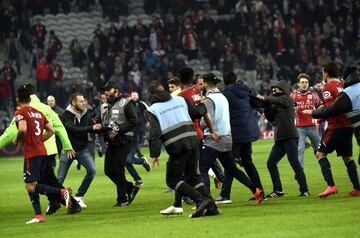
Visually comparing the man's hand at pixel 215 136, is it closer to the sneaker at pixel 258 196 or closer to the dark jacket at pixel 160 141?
the dark jacket at pixel 160 141

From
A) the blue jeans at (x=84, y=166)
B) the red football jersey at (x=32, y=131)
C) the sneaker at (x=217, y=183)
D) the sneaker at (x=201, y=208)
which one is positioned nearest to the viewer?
the sneaker at (x=201, y=208)

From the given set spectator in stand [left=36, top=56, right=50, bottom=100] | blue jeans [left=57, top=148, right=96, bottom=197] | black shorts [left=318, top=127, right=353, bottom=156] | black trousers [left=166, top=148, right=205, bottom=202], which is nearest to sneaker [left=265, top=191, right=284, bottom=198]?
black shorts [left=318, top=127, right=353, bottom=156]

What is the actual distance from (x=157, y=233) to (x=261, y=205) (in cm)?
370

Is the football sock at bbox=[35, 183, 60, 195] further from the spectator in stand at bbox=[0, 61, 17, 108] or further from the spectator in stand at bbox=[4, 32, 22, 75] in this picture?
the spectator in stand at bbox=[4, 32, 22, 75]

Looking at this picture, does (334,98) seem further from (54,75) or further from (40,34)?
(40,34)

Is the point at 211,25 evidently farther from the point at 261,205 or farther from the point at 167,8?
the point at 261,205

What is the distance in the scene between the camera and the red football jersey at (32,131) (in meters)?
15.9

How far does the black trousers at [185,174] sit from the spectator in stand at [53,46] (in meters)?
29.0

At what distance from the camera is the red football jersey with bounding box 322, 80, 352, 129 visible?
17.4 metres

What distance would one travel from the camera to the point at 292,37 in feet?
153

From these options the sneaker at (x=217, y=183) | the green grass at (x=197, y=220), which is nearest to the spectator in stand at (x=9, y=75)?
the green grass at (x=197, y=220)

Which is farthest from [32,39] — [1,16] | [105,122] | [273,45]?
[105,122]

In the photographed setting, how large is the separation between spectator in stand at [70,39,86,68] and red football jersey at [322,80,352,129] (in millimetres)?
28160

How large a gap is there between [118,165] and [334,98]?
397 cm
